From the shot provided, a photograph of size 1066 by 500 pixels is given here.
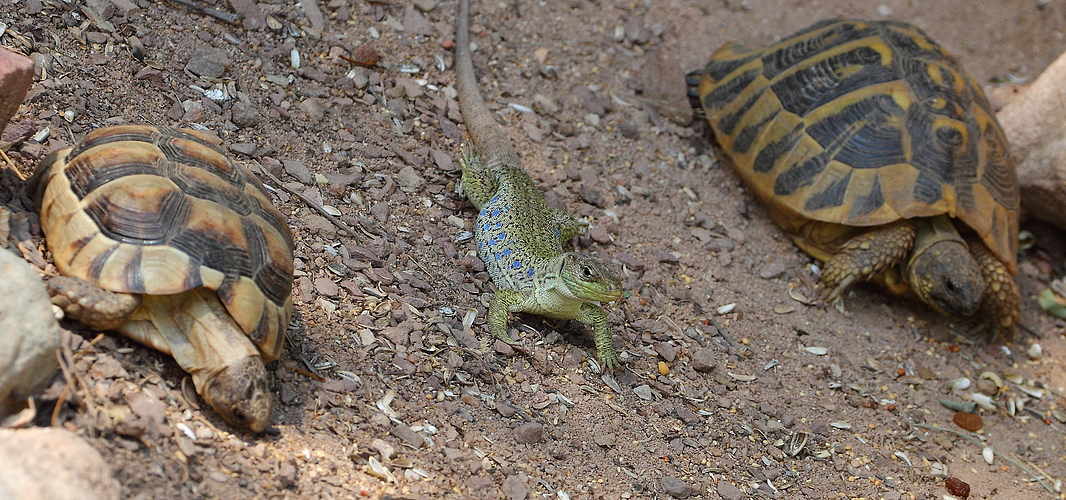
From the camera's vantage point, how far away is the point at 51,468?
7.85 feet

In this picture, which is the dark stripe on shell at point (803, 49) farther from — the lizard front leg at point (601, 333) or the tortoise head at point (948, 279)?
the lizard front leg at point (601, 333)

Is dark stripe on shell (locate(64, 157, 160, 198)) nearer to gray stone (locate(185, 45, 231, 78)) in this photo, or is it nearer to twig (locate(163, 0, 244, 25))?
gray stone (locate(185, 45, 231, 78))

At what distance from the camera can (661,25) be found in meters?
7.07

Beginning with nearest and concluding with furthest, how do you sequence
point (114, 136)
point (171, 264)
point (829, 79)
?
point (171, 264)
point (114, 136)
point (829, 79)

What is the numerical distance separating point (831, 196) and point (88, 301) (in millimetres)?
4773

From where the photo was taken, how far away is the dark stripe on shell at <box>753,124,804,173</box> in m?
6.09

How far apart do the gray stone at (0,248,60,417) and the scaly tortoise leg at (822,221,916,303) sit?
469cm

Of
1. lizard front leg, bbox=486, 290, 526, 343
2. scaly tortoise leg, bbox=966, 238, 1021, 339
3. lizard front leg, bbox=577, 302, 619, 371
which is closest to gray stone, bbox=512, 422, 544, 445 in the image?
lizard front leg, bbox=486, 290, 526, 343

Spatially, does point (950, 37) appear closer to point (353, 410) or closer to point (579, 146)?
point (579, 146)

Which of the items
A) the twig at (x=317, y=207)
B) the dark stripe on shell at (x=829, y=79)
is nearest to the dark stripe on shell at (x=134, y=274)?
the twig at (x=317, y=207)

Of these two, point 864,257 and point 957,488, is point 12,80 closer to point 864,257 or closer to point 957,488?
point 957,488

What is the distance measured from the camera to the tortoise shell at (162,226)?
292cm

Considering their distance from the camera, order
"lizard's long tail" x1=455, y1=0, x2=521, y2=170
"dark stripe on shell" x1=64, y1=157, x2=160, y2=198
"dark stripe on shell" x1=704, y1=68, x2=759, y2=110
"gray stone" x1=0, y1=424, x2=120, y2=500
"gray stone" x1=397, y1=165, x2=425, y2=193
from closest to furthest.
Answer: "gray stone" x1=0, y1=424, x2=120, y2=500
"dark stripe on shell" x1=64, y1=157, x2=160, y2=198
"gray stone" x1=397, y1=165, x2=425, y2=193
"lizard's long tail" x1=455, y1=0, x2=521, y2=170
"dark stripe on shell" x1=704, y1=68, x2=759, y2=110

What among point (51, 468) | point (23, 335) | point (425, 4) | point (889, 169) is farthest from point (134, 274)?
point (889, 169)
